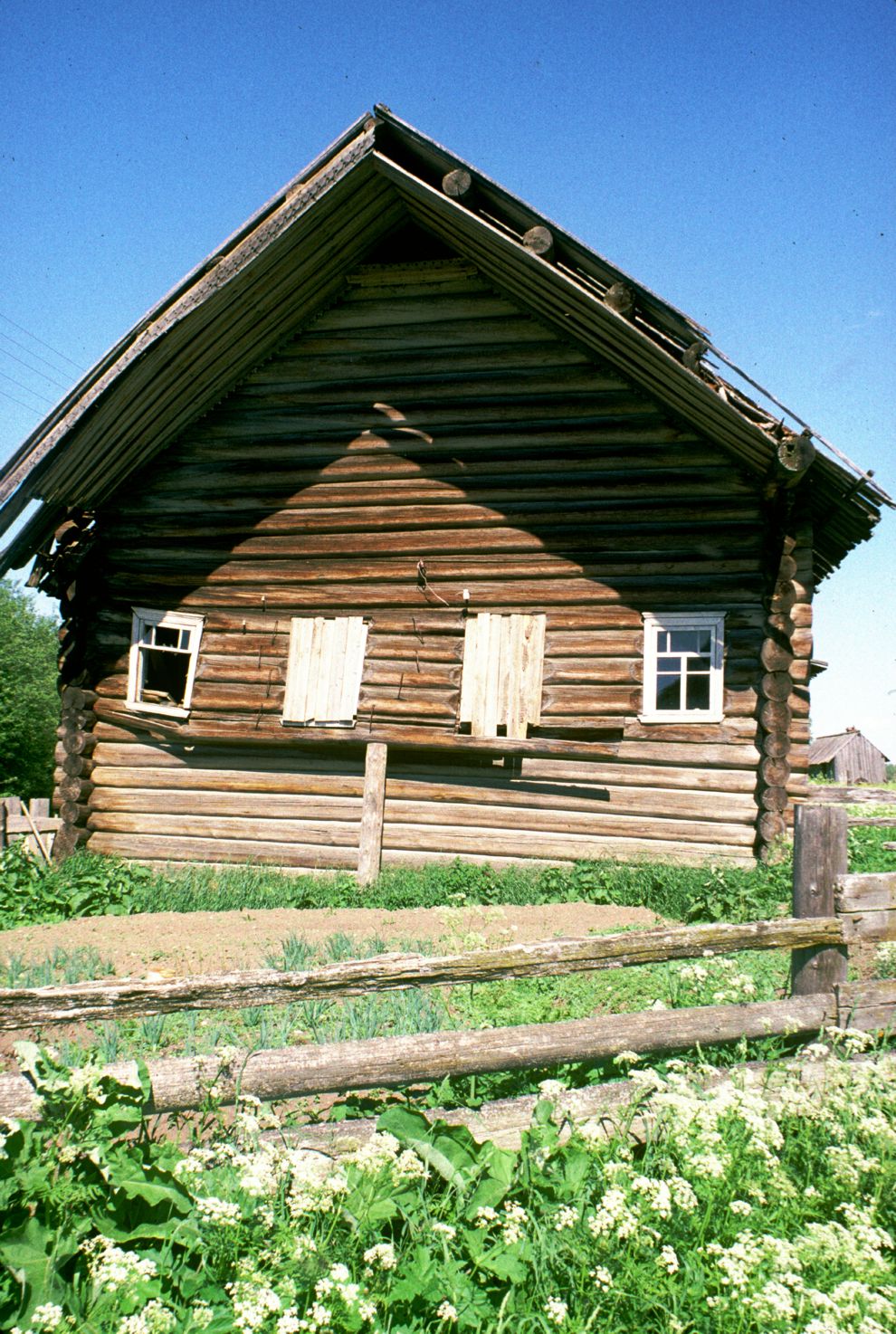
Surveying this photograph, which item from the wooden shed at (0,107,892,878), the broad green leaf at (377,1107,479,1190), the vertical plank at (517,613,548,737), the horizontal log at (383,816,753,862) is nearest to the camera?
the broad green leaf at (377,1107,479,1190)

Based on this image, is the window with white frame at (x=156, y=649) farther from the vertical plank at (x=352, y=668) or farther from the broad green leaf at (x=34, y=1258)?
the broad green leaf at (x=34, y=1258)

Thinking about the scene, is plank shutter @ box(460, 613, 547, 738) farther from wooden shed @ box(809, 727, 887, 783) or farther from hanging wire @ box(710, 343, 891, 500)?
wooden shed @ box(809, 727, 887, 783)

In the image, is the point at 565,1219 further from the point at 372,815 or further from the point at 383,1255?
the point at 372,815

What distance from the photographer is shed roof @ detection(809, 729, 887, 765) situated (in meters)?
46.2

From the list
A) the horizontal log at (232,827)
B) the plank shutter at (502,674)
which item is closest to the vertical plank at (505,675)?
the plank shutter at (502,674)

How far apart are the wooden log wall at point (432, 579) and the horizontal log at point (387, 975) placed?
6.35m

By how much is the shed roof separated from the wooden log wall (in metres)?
38.7

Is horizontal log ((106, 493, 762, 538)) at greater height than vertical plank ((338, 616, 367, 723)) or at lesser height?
greater

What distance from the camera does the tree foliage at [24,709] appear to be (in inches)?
A: 908

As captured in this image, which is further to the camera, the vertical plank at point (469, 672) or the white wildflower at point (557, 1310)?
the vertical plank at point (469, 672)

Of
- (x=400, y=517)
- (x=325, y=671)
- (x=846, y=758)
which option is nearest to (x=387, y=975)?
(x=325, y=671)

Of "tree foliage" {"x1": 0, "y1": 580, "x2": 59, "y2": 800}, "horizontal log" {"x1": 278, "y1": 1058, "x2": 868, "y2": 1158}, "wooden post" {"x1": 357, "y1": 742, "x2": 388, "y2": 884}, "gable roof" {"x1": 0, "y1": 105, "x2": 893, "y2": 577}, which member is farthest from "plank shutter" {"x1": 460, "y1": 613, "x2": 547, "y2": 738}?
"tree foliage" {"x1": 0, "y1": 580, "x2": 59, "y2": 800}

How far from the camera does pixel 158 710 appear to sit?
12.3 m

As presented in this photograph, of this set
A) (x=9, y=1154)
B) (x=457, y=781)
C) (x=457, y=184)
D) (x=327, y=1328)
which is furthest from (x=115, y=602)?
(x=327, y=1328)
